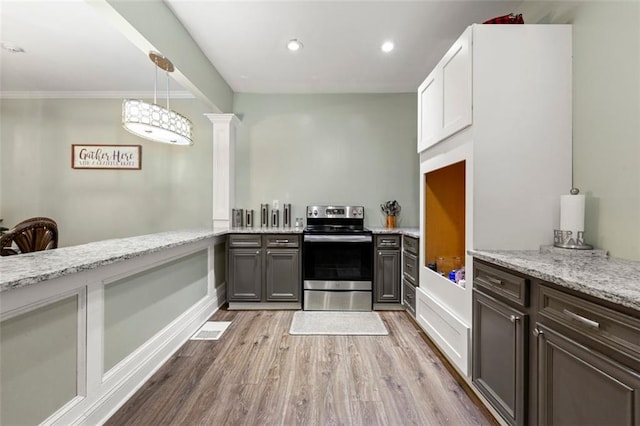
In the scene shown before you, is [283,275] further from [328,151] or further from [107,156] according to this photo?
[107,156]

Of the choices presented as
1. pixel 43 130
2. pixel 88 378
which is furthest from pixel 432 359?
pixel 43 130

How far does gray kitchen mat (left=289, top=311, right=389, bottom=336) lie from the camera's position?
8.73 feet

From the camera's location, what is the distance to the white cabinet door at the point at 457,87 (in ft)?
5.74

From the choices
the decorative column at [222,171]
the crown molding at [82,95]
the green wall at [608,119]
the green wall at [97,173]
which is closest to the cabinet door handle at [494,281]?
the green wall at [608,119]

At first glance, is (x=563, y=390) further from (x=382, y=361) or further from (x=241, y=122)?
(x=241, y=122)

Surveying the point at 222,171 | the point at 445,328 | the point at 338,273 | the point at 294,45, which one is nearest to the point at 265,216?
the point at 222,171

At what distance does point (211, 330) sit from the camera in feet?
8.89

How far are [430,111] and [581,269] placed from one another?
5.45 feet

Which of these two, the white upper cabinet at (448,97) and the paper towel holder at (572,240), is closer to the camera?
the paper towel holder at (572,240)

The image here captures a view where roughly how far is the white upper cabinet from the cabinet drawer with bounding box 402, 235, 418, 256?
0.96m

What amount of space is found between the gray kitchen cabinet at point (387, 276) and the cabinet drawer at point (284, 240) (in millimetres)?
955

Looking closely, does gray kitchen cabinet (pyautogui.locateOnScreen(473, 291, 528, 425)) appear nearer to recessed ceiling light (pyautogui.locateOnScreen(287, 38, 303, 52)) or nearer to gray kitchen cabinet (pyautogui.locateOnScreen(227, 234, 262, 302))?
gray kitchen cabinet (pyautogui.locateOnScreen(227, 234, 262, 302))

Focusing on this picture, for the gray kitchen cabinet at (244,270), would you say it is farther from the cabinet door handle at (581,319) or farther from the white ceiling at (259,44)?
the cabinet door handle at (581,319)

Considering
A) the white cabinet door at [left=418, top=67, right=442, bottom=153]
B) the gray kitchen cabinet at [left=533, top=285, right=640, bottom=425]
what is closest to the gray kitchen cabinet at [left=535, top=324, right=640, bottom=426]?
the gray kitchen cabinet at [left=533, top=285, right=640, bottom=425]
